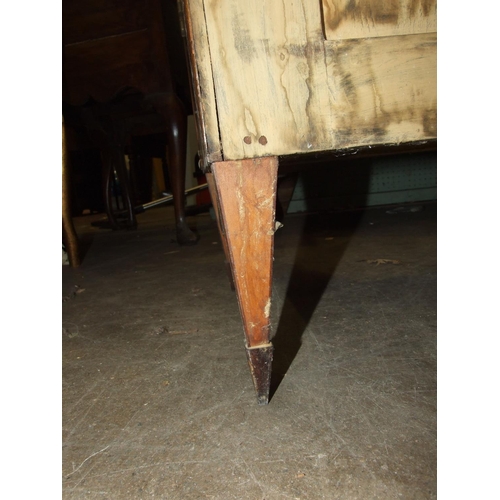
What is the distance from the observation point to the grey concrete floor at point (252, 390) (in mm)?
628

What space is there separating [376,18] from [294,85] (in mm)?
177

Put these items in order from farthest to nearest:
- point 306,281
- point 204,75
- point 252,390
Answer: point 306,281 < point 252,390 < point 204,75

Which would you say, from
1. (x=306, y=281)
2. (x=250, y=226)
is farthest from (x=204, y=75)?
(x=306, y=281)

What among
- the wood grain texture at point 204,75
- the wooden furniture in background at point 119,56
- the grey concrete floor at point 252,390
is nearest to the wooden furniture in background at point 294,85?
the wood grain texture at point 204,75

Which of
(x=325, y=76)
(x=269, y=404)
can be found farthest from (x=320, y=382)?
(x=325, y=76)

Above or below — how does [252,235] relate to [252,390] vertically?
above

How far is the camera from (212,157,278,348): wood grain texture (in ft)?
2.36

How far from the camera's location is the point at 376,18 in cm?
71

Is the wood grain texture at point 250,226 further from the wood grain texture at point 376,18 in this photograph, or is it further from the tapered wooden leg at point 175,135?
the tapered wooden leg at point 175,135

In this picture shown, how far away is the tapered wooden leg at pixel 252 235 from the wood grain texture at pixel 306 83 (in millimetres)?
34

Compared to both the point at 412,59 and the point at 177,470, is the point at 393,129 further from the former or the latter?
the point at 177,470

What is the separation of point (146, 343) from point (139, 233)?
8.19 feet

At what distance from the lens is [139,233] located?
11.8 ft

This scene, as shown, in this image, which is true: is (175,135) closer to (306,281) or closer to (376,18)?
(306,281)
